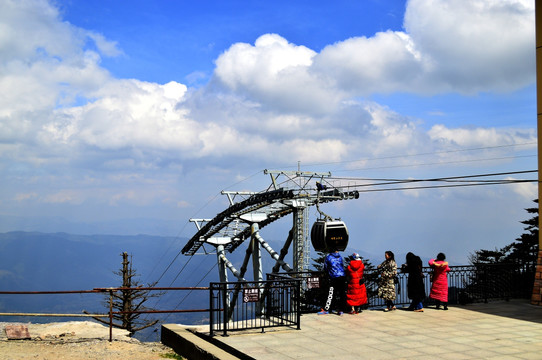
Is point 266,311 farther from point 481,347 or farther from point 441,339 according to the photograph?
point 481,347

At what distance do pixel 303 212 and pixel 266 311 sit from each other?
78.9 feet

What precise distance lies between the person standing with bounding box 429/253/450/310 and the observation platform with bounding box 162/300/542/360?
39cm

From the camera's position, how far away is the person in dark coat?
14.2 m

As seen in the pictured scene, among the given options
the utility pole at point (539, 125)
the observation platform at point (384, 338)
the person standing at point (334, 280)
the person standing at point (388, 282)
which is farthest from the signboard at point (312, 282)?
the utility pole at point (539, 125)

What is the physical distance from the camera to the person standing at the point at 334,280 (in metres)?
13.7

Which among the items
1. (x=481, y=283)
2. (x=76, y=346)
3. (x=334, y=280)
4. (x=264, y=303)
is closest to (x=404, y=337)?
(x=334, y=280)

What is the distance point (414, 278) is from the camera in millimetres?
14188

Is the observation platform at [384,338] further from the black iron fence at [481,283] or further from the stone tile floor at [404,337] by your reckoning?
the black iron fence at [481,283]

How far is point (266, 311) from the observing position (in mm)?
13008

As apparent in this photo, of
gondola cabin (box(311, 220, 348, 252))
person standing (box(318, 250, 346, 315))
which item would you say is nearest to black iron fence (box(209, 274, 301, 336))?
person standing (box(318, 250, 346, 315))

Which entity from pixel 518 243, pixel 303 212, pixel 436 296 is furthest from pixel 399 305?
pixel 303 212

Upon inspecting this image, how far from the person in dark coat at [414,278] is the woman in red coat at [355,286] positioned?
1326 millimetres

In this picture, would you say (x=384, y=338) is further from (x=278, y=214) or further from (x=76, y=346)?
(x=278, y=214)

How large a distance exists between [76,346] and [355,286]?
23.5 ft
